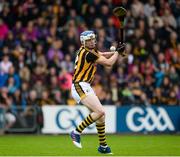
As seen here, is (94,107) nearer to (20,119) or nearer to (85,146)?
(85,146)

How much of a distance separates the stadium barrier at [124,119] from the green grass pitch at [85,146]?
74 centimetres

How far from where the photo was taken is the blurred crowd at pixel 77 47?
19.7m

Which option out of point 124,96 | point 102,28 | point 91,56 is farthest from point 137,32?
point 91,56

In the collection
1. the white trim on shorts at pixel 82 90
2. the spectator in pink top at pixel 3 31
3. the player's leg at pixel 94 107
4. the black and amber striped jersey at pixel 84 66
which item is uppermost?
the spectator in pink top at pixel 3 31

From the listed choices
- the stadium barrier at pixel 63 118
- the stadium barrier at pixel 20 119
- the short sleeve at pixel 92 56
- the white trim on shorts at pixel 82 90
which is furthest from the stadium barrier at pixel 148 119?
the short sleeve at pixel 92 56

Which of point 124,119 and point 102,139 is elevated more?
point 102,139

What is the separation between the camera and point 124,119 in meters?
19.5

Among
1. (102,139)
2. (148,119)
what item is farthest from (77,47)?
(102,139)

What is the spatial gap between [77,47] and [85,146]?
7.24m

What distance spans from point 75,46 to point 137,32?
6.96 ft

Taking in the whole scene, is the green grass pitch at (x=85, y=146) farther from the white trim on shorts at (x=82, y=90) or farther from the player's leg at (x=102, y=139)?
the white trim on shorts at (x=82, y=90)

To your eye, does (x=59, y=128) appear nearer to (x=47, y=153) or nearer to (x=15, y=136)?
(x=15, y=136)

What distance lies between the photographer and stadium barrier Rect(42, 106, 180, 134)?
1919cm

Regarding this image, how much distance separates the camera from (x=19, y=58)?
20.1 m
